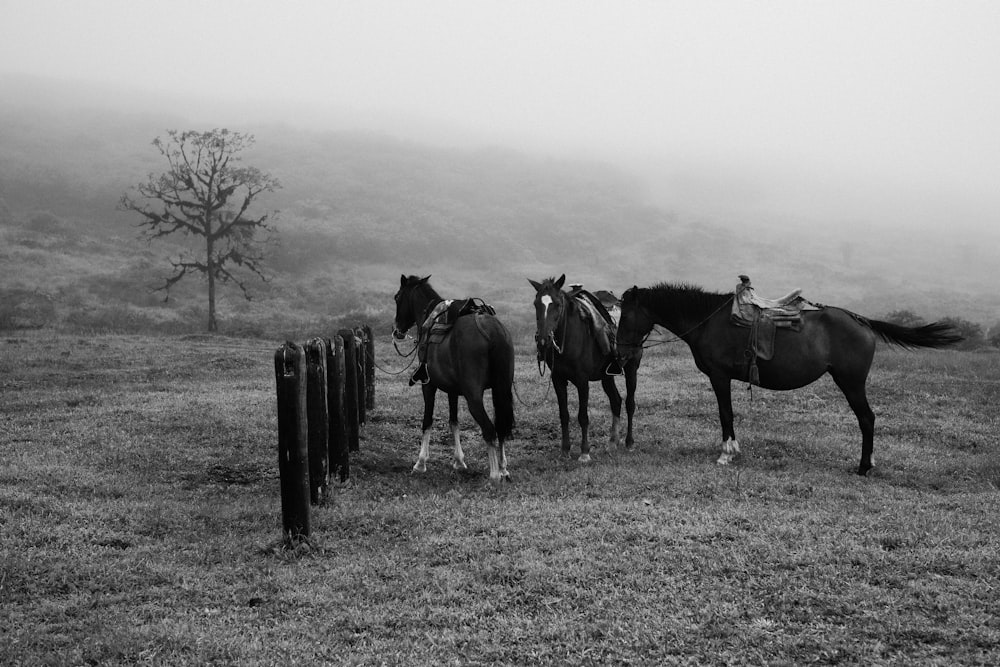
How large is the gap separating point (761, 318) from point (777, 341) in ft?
1.40

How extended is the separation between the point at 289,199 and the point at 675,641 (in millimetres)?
74616

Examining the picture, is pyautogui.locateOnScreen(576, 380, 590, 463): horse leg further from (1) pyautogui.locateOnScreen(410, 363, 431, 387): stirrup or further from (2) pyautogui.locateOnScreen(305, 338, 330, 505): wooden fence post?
(2) pyautogui.locateOnScreen(305, 338, 330, 505): wooden fence post

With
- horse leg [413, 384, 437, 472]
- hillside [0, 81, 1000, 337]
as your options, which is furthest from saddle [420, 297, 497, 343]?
hillside [0, 81, 1000, 337]

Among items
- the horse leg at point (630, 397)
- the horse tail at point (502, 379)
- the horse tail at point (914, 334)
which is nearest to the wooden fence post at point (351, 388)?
the horse tail at point (502, 379)

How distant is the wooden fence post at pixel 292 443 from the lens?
7004 mm

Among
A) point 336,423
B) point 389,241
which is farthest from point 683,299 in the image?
point 389,241

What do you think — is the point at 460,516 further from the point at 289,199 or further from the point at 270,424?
the point at 289,199

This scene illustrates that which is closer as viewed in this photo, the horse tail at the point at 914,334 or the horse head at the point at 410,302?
the horse tail at the point at 914,334

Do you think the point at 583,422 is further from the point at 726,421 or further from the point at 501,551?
the point at 501,551

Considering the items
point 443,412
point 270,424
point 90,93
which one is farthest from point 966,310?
point 90,93

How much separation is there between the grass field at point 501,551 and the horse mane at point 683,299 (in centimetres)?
234

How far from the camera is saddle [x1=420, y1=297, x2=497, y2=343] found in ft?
34.6

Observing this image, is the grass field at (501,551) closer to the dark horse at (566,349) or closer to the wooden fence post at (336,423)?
the wooden fence post at (336,423)

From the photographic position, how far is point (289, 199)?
2928 inches
